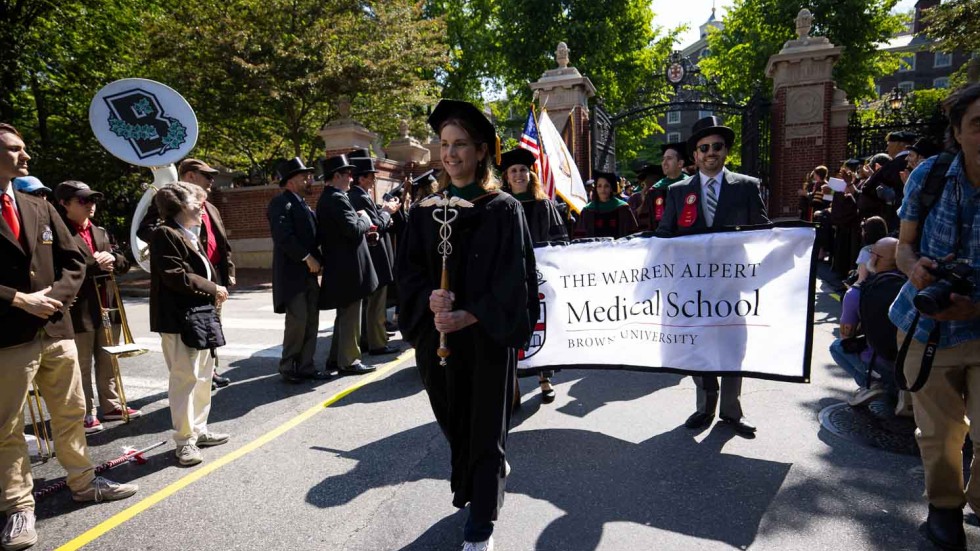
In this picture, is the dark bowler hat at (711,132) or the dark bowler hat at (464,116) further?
the dark bowler hat at (711,132)

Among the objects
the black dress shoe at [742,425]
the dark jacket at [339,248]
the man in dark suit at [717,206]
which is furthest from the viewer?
the dark jacket at [339,248]

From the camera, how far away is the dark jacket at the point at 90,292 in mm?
4512

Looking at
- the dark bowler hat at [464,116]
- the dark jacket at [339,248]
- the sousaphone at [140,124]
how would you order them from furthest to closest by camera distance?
1. the sousaphone at [140,124]
2. the dark jacket at [339,248]
3. the dark bowler hat at [464,116]

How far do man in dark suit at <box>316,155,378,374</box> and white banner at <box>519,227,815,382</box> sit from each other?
2.27m

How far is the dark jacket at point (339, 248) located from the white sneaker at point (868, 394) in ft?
15.0

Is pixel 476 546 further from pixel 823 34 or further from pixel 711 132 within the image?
pixel 823 34

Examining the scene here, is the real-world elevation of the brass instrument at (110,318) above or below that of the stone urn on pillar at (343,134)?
below

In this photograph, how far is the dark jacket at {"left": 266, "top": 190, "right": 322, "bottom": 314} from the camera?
5680mm

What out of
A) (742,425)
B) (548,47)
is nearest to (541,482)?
(742,425)

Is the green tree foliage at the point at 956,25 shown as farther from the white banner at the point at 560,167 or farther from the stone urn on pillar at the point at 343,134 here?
the stone urn on pillar at the point at 343,134

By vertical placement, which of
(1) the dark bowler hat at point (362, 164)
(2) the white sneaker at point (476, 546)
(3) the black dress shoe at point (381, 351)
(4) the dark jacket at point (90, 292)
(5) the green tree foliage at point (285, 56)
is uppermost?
(5) the green tree foliage at point (285, 56)

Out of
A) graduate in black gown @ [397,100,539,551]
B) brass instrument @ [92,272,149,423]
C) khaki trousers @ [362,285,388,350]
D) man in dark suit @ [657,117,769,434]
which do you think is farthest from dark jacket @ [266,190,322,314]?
man in dark suit @ [657,117,769,434]

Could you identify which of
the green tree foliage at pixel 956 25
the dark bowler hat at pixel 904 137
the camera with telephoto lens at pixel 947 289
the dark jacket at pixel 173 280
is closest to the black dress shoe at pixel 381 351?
the dark jacket at pixel 173 280

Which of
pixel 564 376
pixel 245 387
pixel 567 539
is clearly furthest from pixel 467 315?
pixel 245 387
